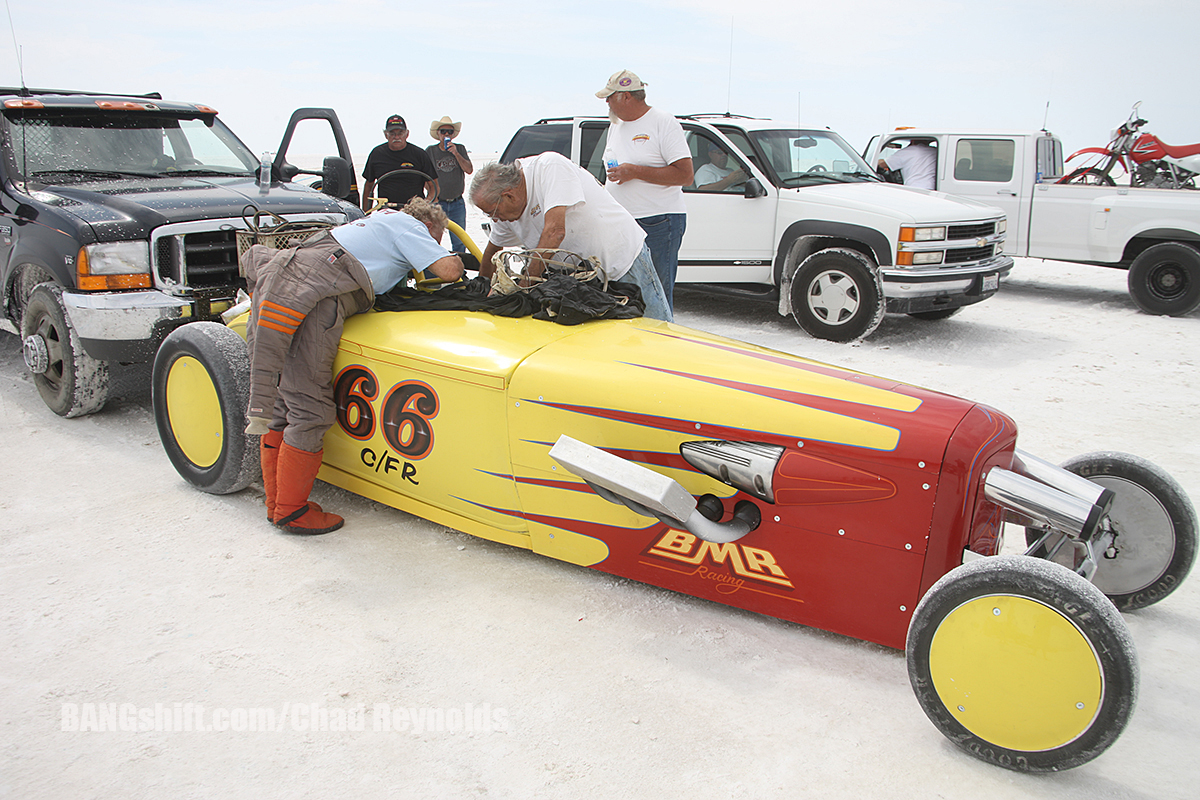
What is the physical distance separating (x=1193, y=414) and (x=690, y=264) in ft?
14.2

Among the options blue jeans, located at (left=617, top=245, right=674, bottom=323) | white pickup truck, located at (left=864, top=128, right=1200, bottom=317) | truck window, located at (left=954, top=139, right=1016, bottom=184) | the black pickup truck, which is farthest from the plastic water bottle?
truck window, located at (left=954, top=139, right=1016, bottom=184)

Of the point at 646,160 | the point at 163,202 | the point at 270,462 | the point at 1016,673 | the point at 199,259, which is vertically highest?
the point at 646,160

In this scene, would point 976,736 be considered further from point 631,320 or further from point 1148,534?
point 631,320

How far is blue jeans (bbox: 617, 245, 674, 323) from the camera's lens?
15.2 feet

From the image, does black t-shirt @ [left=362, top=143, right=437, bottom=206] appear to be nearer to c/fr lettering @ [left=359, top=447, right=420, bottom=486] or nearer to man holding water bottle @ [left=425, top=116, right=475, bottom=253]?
man holding water bottle @ [left=425, top=116, right=475, bottom=253]

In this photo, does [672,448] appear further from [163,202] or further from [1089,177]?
[1089,177]

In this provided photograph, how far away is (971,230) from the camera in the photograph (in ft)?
24.5

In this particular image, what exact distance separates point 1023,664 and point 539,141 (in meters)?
7.74

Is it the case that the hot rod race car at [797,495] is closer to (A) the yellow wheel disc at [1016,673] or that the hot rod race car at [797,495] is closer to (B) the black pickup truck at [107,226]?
(A) the yellow wheel disc at [1016,673]

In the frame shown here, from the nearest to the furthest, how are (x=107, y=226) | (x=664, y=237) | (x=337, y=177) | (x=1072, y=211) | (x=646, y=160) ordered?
1. (x=107, y=226)
2. (x=646, y=160)
3. (x=664, y=237)
4. (x=337, y=177)
5. (x=1072, y=211)

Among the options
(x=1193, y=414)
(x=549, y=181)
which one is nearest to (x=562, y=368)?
(x=549, y=181)

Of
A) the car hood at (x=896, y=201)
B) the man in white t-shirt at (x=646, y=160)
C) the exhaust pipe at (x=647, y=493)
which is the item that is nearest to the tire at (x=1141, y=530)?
the exhaust pipe at (x=647, y=493)

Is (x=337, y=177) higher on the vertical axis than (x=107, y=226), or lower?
higher

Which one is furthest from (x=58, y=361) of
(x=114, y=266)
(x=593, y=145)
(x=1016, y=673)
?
(x=1016, y=673)
